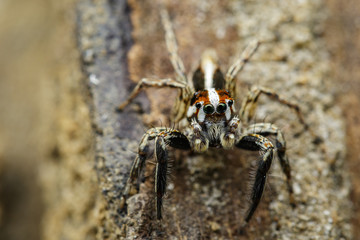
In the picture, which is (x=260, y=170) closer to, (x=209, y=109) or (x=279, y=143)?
(x=279, y=143)

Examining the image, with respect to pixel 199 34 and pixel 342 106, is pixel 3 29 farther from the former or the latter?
pixel 342 106

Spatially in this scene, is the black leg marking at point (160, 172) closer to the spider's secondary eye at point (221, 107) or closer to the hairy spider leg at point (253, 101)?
the spider's secondary eye at point (221, 107)

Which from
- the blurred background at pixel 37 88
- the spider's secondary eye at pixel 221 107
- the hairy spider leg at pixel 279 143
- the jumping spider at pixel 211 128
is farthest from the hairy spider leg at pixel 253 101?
the blurred background at pixel 37 88

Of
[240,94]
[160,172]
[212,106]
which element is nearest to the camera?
[160,172]

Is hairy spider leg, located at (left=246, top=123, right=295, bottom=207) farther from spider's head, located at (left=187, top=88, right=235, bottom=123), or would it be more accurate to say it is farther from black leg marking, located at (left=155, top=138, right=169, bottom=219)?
black leg marking, located at (left=155, top=138, right=169, bottom=219)

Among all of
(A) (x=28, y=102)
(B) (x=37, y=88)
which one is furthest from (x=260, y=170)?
(A) (x=28, y=102)

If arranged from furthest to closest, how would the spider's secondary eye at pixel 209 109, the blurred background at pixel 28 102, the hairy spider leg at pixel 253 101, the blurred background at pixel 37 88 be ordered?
1. the blurred background at pixel 28 102
2. the blurred background at pixel 37 88
3. the hairy spider leg at pixel 253 101
4. the spider's secondary eye at pixel 209 109
